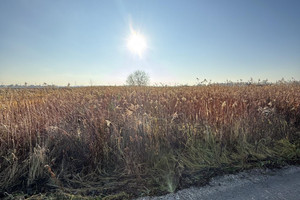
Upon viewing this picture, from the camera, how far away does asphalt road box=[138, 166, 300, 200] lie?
1714mm

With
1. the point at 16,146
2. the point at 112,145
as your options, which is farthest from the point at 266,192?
the point at 16,146

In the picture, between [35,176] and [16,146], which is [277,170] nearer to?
[35,176]

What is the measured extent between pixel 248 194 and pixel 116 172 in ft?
5.55

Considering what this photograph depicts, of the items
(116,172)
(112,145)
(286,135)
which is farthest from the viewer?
(286,135)

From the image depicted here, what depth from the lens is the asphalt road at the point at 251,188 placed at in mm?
1714

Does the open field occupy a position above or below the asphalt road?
above

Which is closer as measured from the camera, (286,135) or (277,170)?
(277,170)

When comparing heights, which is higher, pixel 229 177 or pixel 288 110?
pixel 288 110

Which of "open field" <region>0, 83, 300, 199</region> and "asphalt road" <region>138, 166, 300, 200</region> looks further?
"open field" <region>0, 83, 300, 199</region>

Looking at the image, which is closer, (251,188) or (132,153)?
(251,188)

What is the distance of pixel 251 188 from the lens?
72.9 inches

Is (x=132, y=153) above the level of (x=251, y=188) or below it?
above

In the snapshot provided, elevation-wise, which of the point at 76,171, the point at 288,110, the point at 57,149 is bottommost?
the point at 76,171

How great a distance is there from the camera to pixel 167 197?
5.63ft
